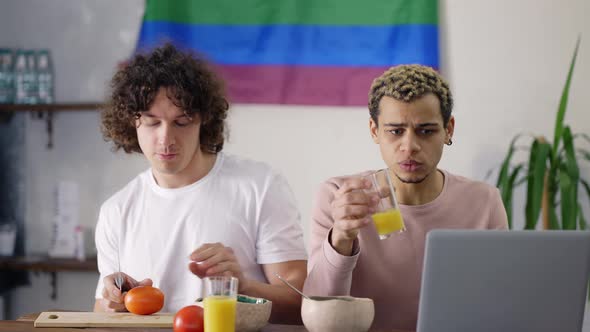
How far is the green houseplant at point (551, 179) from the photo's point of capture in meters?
2.84

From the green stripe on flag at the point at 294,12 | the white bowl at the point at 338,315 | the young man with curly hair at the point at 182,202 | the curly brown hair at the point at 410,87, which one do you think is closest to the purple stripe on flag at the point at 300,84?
the green stripe on flag at the point at 294,12

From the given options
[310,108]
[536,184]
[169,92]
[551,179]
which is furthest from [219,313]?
[310,108]

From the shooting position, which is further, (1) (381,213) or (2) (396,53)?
(2) (396,53)

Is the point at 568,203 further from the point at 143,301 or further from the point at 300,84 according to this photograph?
the point at 143,301

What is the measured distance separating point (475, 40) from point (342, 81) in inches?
23.4

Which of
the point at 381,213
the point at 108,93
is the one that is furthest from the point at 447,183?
the point at 108,93

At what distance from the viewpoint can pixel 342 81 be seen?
332 cm

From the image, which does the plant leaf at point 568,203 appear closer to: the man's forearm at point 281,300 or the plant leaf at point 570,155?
the plant leaf at point 570,155

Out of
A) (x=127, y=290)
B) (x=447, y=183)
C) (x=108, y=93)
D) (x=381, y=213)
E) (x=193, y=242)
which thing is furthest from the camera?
(x=108, y=93)

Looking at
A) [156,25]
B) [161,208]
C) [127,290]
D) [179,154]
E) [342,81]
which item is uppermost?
[156,25]

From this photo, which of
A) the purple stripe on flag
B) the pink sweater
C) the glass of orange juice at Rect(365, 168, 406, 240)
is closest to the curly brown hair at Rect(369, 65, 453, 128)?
the pink sweater

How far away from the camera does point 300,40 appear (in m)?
3.35

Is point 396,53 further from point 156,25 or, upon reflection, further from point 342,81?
point 156,25

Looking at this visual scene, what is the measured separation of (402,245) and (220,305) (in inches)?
23.1
